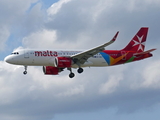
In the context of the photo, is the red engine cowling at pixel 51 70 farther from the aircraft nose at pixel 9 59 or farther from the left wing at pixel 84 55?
the aircraft nose at pixel 9 59

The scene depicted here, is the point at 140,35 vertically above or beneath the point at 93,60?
above

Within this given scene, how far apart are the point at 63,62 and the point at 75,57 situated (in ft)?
8.24

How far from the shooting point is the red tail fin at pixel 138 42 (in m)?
110

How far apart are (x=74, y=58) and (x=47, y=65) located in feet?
17.1

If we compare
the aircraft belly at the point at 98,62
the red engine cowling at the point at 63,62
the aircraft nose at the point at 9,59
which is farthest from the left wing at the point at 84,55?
the aircraft nose at the point at 9,59

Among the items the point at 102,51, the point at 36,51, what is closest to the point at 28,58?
the point at 36,51

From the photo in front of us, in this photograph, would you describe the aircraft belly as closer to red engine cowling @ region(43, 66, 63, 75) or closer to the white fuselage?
the white fuselage

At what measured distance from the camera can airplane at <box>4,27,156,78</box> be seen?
97.5 metres

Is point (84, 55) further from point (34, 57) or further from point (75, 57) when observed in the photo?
point (34, 57)

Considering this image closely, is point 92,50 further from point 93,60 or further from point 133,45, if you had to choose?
point 133,45

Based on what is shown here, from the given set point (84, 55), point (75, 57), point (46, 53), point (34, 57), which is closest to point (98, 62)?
point (84, 55)

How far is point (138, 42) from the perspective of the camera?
366 ft

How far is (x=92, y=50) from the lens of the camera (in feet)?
319

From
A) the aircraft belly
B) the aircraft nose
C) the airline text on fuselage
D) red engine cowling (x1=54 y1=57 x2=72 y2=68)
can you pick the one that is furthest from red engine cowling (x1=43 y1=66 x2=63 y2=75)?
the aircraft nose
